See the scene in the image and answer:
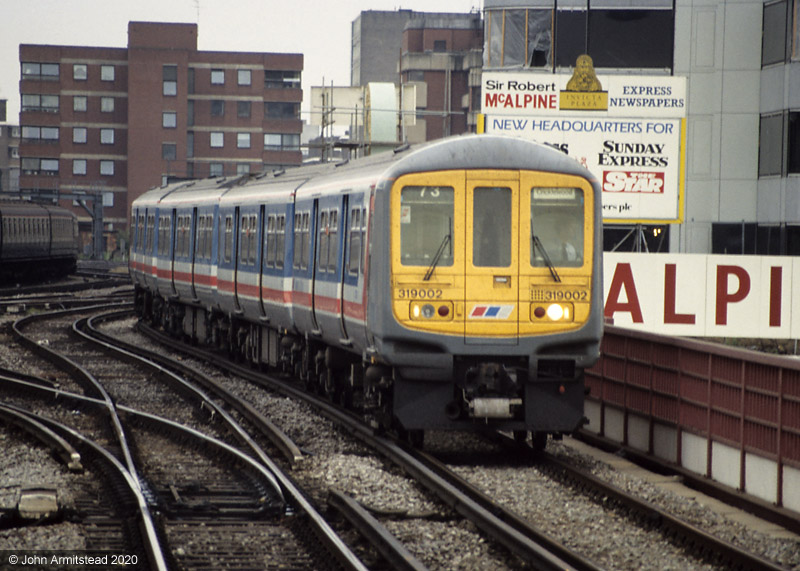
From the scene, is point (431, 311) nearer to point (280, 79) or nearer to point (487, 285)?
point (487, 285)

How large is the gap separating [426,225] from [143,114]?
302 feet

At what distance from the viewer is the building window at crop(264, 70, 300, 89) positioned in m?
106

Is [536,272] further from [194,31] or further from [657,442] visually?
[194,31]

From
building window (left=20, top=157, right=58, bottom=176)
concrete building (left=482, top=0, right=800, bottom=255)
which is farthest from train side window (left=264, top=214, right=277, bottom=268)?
building window (left=20, top=157, right=58, bottom=176)

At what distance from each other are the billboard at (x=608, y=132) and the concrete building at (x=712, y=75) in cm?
1856

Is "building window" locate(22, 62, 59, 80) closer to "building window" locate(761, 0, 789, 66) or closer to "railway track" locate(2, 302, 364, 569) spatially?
"building window" locate(761, 0, 789, 66)

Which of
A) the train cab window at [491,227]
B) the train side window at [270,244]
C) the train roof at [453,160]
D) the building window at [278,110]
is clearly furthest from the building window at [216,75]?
the train cab window at [491,227]

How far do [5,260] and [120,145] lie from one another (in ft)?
180

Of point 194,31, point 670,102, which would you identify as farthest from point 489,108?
point 194,31

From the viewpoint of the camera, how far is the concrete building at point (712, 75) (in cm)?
3912

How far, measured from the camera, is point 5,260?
50.5 m

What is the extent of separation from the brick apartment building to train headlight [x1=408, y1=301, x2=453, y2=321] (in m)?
91.0

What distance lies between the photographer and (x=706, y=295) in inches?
632

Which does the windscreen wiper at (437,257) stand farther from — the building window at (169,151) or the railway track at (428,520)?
the building window at (169,151)
